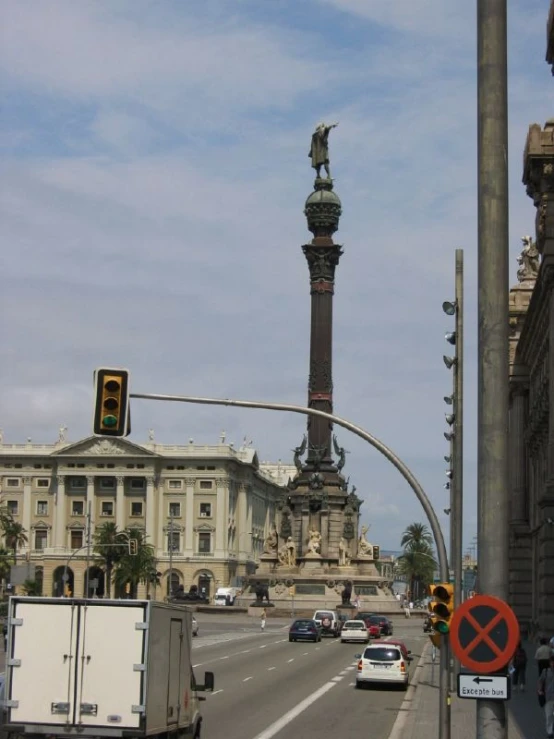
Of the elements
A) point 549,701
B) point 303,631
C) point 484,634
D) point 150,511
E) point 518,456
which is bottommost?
point 303,631

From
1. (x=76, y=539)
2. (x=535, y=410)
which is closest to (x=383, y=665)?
(x=535, y=410)

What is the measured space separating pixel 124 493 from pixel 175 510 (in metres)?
6.43

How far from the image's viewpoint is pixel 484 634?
1144cm

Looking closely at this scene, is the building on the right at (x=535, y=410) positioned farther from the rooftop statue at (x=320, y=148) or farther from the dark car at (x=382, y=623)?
the rooftop statue at (x=320, y=148)

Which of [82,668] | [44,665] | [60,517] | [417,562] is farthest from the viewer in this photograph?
[417,562]

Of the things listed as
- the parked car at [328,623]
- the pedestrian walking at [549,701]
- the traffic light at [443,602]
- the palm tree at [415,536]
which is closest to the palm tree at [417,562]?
the palm tree at [415,536]

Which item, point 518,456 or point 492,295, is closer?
point 492,295

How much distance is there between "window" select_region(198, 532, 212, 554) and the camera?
167750 mm

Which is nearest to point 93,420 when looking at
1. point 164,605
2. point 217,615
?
point 164,605

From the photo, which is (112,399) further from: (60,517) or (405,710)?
(60,517)

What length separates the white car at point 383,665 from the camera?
4138cm

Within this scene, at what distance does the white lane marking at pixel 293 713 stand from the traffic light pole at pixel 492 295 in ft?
57.5

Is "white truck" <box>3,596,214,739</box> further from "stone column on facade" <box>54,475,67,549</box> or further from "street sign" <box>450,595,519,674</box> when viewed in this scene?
"stone column on facade" <box>54,475,67,549</box>

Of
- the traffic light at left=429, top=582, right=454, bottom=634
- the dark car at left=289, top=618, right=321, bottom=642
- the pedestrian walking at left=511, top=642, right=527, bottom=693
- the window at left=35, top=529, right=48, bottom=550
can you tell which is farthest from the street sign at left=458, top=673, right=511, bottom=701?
the window at left=35, top=529, right=48, bottom=550
